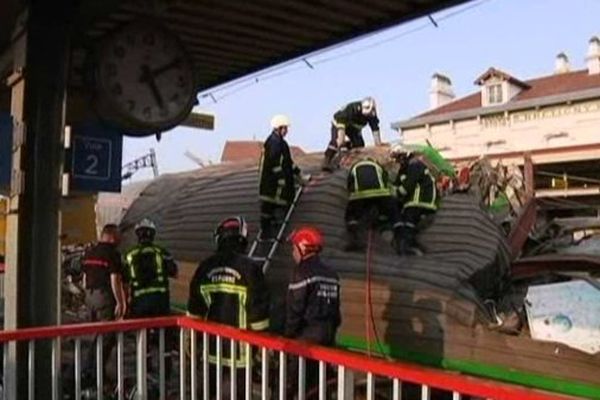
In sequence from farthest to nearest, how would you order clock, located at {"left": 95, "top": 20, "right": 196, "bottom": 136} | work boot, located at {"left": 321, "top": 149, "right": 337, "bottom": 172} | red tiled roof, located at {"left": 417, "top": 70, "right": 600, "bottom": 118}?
red tiled roof, located at {"left": 417, "top": 70, "right": 600, "bottom": 118} → work boot, located at {"left": 321, "top": 149, "right": 337, "bottom": 172} → clock, located at {"left": 95, "top": 20, "right": 196, "bottom": 136}

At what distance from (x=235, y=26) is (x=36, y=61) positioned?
2.12 m

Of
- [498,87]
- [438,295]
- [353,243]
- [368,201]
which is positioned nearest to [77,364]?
[438,295]

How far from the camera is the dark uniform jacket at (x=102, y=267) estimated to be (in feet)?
26.8

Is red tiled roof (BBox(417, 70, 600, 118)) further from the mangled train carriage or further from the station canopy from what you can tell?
the station canopy

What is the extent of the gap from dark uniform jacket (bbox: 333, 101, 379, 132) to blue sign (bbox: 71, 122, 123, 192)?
404cm

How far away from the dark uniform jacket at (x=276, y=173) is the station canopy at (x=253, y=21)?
1.12 metres

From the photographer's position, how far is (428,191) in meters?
8.04

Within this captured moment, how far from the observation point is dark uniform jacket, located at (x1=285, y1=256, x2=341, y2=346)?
6125 millimetres

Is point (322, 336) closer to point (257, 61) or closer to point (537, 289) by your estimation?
point (537, 289)

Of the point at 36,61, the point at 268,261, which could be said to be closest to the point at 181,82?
the point at 36,61

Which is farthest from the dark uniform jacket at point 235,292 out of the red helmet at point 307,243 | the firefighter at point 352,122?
the firefighter at point 352,122

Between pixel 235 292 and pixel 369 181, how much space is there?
2.70m

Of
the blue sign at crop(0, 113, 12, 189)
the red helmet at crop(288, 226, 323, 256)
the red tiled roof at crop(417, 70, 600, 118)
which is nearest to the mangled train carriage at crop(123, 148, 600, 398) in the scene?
the red helmet at crop(288, 226, 323, 256)

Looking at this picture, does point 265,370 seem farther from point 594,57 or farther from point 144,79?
point 594,57
